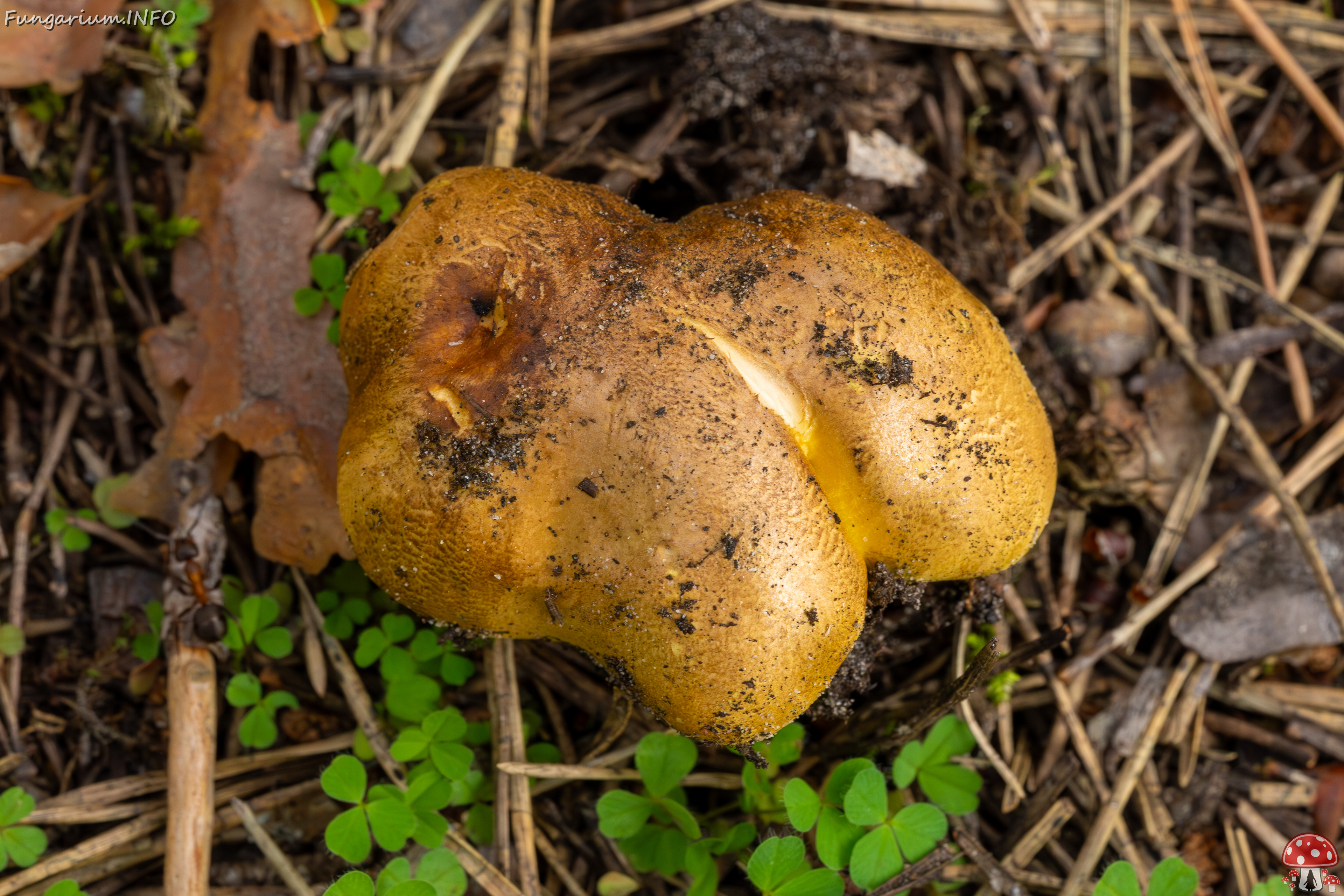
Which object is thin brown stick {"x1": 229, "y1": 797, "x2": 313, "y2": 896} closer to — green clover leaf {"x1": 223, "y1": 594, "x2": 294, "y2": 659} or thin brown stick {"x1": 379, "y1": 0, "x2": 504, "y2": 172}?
green clover leaf {"x1": 223, "y1": 594, "x2": 294, "y2": 659}

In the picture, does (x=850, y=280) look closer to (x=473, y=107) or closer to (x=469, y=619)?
(x=469, y=619)

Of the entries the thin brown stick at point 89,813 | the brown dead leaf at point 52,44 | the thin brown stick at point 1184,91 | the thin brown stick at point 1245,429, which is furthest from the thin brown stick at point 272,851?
the thin brown stick at point 1184,91

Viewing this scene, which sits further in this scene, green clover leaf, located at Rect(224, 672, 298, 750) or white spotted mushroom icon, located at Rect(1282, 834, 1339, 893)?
white spotted mushroom icon, located at Rect(1282, 834, 1339, 893)

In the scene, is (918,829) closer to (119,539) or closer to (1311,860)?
(1311,860)

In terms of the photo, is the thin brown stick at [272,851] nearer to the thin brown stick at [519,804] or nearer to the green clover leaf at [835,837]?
the thin brown stick at [519,804]

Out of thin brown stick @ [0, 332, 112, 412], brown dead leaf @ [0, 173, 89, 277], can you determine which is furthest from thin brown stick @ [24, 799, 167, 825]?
brown dead leaf @ [0, 173, 89, 277]

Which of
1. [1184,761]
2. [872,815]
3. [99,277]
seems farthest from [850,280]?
[99,277]

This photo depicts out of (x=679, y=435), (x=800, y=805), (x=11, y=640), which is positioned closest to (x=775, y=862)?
(x=800, y=805)

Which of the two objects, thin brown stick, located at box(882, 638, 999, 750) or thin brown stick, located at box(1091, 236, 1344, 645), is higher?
thin brown stick, located at box(1091, 236, 1344, 645)
